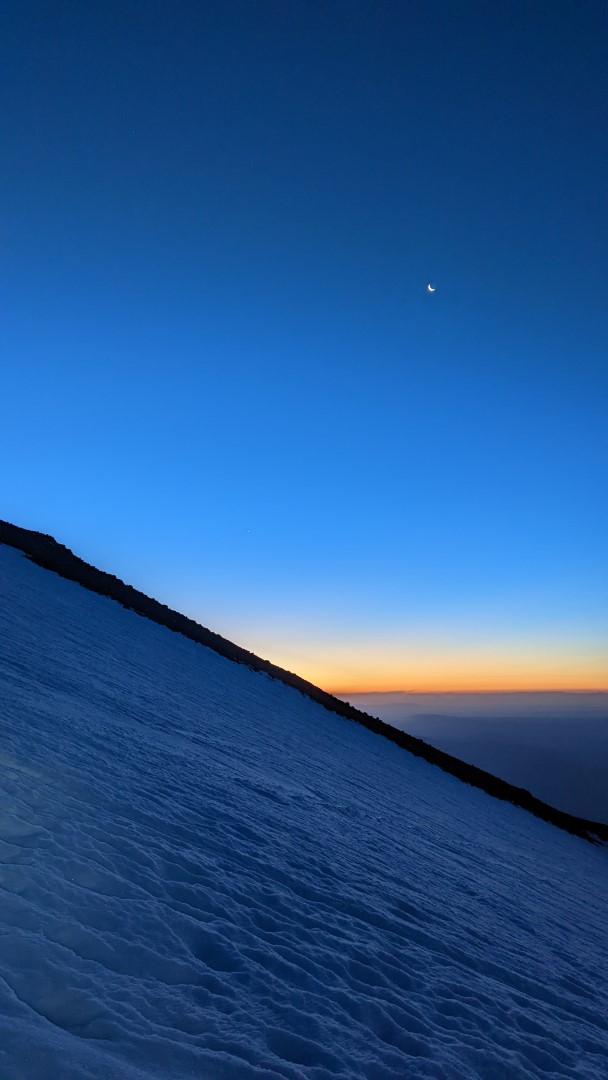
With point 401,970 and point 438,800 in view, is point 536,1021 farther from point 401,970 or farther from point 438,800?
point 438,800

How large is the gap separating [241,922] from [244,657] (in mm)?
24328

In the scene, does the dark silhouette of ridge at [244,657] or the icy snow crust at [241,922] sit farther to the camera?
the dark silhouette of ridge at [244,657]

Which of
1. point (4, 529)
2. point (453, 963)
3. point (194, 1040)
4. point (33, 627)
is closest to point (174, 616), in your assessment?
point (4, 529)

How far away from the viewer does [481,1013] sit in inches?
234

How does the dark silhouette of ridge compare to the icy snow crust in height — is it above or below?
above

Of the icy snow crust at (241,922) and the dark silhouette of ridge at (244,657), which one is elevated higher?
the dark silhouette of ridge at (244,657)

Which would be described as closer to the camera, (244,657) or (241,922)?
(241,922)

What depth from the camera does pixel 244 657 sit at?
29859 millimetres

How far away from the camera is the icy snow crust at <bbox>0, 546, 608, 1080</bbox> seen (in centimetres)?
399

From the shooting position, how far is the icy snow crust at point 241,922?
399 centimetres

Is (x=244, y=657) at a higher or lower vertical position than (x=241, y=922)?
higher

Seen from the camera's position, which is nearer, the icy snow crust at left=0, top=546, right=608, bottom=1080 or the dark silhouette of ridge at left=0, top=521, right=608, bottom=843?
the icy snow crust at left=0, top=546, right=608, bottom=1080

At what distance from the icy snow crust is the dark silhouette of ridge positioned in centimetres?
1377

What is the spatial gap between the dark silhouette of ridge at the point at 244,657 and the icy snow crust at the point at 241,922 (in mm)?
13774
